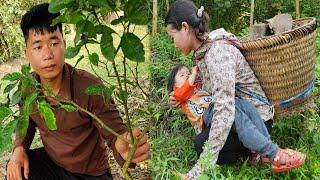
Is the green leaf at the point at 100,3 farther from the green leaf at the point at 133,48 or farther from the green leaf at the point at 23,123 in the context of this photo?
the green leaf at the point at 23,123

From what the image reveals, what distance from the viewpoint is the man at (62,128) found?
2.29 meters

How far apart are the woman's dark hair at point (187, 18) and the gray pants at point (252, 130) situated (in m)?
0.44

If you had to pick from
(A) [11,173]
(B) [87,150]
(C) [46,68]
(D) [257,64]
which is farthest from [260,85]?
(A) [11,173]

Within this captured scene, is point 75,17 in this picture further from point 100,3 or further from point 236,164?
point 236,164

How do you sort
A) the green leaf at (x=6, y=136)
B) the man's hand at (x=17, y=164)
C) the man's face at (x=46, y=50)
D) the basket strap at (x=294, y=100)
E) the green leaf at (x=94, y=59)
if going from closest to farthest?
the green leaf at (x=6, y=136), the green leaf at (x=94, y=59), the man's face at (x=46, y=50), the man's hand at (x=17, y=164), the basket strap at (x=294, y=100)

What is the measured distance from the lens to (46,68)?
2.30 metres

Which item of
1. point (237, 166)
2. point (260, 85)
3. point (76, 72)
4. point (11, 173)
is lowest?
point (237, 166)

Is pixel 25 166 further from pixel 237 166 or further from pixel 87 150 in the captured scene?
pixel 237 166

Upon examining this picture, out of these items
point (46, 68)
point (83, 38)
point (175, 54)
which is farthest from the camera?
point (175, 54)

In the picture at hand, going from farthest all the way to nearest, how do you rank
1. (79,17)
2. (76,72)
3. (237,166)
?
1. (237,166)
2. (76,72)
3. (79,17)

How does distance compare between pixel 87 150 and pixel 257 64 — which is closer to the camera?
pixel 87 150

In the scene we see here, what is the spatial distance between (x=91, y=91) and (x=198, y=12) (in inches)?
52.4

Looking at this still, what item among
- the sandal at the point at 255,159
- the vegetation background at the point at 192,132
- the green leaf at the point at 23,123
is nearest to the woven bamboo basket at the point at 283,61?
the sandal at the point at 255,159

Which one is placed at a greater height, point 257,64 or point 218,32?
point 218,32
